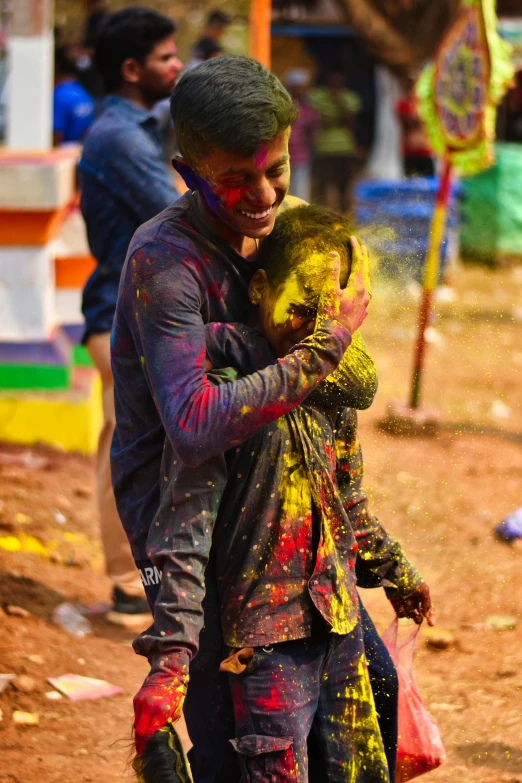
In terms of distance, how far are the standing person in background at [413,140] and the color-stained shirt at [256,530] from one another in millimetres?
12165

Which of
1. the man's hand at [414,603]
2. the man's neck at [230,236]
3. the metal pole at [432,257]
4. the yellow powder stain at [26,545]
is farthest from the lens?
the metal pole at [432,257]

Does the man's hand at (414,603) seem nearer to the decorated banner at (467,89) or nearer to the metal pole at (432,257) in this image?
the metal pole at (432,257)

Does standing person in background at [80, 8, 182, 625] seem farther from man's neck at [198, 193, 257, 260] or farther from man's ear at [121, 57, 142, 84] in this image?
man's neck at [198, 193, 257, 260]

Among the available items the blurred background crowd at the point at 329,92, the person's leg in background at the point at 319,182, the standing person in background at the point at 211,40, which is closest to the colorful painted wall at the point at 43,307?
the blurred background crowd at the point at 329,92

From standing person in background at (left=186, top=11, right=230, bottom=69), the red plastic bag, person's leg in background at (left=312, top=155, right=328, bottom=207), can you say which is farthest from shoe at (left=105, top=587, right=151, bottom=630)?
person's leg in background at (left=312, top=155, right=328, bottom=207)

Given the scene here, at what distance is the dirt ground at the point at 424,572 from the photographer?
3.29m

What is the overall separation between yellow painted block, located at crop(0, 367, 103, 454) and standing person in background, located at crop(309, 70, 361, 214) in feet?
32.1

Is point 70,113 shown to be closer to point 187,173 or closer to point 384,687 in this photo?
point 187,173

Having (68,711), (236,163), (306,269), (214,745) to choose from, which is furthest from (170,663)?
(68,711)

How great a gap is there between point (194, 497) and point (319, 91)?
1487 centimetres

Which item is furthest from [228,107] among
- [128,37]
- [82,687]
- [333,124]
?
[333,124]

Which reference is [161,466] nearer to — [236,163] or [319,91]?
[236,163]

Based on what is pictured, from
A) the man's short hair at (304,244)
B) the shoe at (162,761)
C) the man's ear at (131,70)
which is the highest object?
the man's ear at (131,70)

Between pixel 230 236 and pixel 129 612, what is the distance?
7.96 ft
